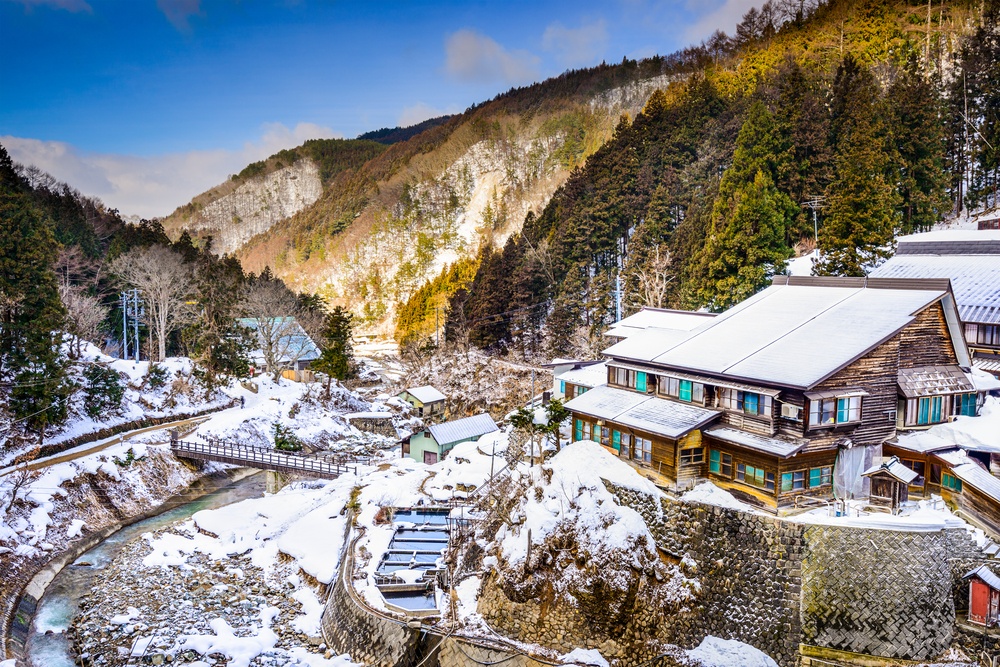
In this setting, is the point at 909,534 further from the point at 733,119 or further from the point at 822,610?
the point at 733,119

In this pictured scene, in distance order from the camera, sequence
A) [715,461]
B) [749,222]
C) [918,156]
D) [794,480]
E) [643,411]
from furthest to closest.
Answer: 1. [918,156]
2. [749,222]
3. [643,411]
4. [715,461]
5. [794,480]

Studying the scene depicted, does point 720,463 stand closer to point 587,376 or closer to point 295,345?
point 587,376

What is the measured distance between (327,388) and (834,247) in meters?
30.9

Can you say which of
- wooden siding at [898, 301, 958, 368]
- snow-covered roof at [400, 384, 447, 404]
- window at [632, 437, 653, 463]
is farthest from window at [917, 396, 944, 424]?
snow-covered roof at [400, 384, 447, 404]

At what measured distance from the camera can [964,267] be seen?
2256 centimetres

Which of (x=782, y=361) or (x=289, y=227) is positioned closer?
(x=782, y=361)

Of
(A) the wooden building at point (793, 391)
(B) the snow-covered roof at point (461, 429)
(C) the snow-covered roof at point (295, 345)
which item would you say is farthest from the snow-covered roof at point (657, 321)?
(C) the snow-covered roof at point (295, 345)

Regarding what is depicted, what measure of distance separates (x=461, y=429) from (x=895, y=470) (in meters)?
18.8

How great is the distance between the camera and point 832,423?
15.8 m

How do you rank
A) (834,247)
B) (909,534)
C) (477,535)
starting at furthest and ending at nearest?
1. (834,247)
2. (477,535)
3. (909,534)

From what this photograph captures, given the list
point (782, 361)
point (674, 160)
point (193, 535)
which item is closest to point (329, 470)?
point (193, 535)

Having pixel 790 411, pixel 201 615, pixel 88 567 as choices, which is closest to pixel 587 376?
pixel 790 411

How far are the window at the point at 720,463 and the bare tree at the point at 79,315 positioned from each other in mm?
30493

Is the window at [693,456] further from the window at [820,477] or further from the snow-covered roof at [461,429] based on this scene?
the snow-covered roof at [461,429]
